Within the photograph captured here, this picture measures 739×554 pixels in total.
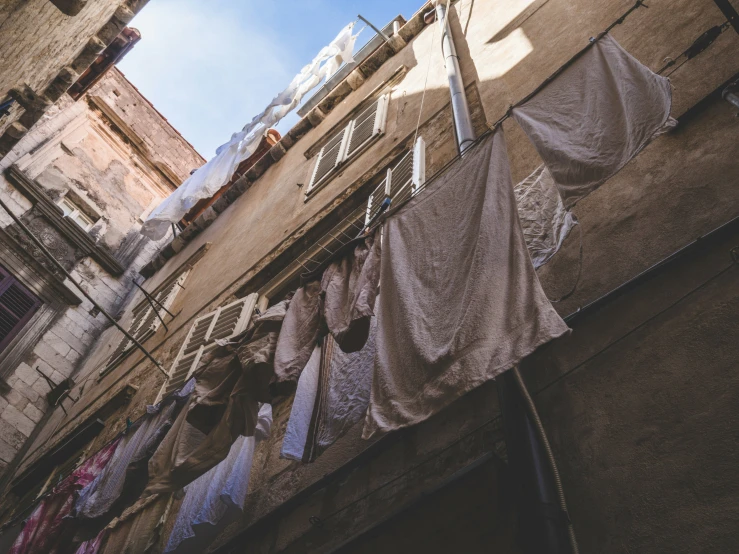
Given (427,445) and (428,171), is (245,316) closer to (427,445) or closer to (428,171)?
(428,171)

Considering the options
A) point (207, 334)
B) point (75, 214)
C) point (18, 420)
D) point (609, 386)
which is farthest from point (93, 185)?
point (609, 386)

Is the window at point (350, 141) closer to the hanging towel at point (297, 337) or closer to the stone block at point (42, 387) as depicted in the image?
the hanging towel at point (297, 337)

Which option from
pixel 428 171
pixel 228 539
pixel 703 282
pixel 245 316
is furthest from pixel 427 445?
pixel 245 316

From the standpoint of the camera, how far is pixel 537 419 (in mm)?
2785

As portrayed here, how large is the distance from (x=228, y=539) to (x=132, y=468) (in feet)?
3.22

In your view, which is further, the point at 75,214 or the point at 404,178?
the point at 75,214

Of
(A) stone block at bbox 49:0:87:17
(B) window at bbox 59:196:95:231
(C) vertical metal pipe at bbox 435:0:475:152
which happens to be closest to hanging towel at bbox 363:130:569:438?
(C) vertical metal pipe at bbox 435:0:475:152

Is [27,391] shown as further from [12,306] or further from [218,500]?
[218,500]

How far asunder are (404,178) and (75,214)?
37.5ft

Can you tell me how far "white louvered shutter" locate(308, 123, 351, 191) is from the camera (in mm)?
9547

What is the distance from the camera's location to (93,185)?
1575 centimetres

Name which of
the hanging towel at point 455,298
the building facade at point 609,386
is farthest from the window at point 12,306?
the hanging towel at point 455,298

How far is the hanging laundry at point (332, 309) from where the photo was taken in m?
3.38

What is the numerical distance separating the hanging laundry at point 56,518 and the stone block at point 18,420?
5368mm
